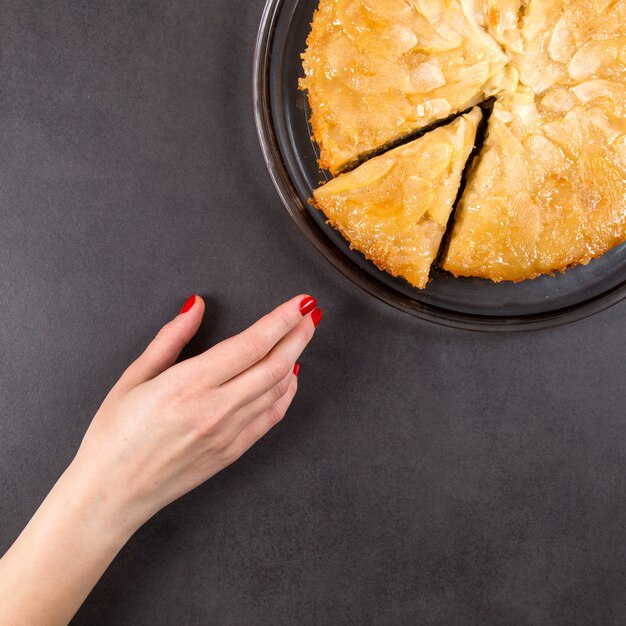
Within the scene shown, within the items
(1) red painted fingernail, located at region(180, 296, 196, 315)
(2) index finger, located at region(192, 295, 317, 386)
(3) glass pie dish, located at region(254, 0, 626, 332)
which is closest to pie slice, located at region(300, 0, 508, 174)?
(3) glass pie dish, located at region(254, 0, 626, 332)

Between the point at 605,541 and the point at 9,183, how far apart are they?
236 cm

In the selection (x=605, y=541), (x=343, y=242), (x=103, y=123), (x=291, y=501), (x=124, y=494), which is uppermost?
(x=103, y=123)

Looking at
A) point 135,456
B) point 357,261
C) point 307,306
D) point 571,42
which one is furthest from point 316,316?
point 571,42

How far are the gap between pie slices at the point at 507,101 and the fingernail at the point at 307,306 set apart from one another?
0.89ft

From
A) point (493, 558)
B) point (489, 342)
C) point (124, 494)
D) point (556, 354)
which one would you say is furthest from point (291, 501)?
point (556, 354)

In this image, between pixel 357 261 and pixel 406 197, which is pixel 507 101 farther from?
pixel 357 261

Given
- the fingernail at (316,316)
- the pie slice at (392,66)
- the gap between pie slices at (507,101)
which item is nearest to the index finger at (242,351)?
the fingernail at (316,316)

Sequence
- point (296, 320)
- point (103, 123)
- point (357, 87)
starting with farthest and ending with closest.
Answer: point (103, 123)
point (296, 320)
point (357, 87)

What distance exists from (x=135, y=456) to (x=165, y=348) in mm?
362

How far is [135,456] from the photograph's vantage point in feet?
5.89

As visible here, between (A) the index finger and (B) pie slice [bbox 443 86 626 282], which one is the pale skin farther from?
(B) pie slice [bbox 443 86 626 282]

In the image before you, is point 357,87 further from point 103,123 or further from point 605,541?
point 605,541

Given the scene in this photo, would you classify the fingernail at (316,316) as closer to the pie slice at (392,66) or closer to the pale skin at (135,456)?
the pale skin at (135,456)

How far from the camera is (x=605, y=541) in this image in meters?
2.10
